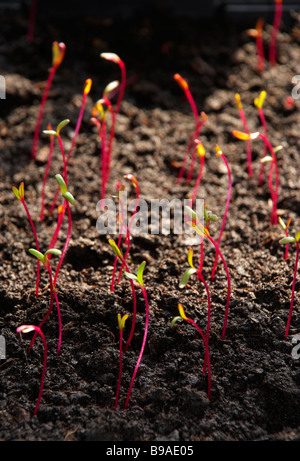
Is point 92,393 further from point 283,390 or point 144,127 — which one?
point 144,127

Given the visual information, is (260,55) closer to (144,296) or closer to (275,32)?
(275,32)

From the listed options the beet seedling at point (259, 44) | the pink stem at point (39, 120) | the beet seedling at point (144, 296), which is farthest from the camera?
the beet seedling at point (259, 44)

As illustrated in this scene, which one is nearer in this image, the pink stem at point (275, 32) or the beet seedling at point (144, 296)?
the beet seedling at point (144, 296)

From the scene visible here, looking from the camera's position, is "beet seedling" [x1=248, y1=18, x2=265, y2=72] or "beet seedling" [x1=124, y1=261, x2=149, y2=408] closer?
"beet seedling" [x1=124, y1=261, x2=149, y2=408]

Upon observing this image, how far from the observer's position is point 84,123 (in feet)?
6.80

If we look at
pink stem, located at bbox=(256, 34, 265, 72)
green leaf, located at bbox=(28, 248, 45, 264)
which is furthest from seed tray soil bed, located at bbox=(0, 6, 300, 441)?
green leaf, located at bbox=(28, 248, 45, 264)

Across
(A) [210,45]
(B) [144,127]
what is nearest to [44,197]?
(B) [144,127]

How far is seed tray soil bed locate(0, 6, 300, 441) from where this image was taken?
1188mm

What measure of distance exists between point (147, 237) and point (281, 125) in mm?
864

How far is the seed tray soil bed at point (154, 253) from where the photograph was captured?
46.8 inches

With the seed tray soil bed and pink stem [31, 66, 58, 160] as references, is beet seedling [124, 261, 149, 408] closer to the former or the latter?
the seed tray soil bed

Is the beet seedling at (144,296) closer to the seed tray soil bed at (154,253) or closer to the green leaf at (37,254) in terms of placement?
the seed tray soil bed at (154,253)

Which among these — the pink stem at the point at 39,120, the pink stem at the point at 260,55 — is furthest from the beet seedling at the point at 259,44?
the pink stem at the point at 39,120

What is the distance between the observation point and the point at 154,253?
1.61 m
